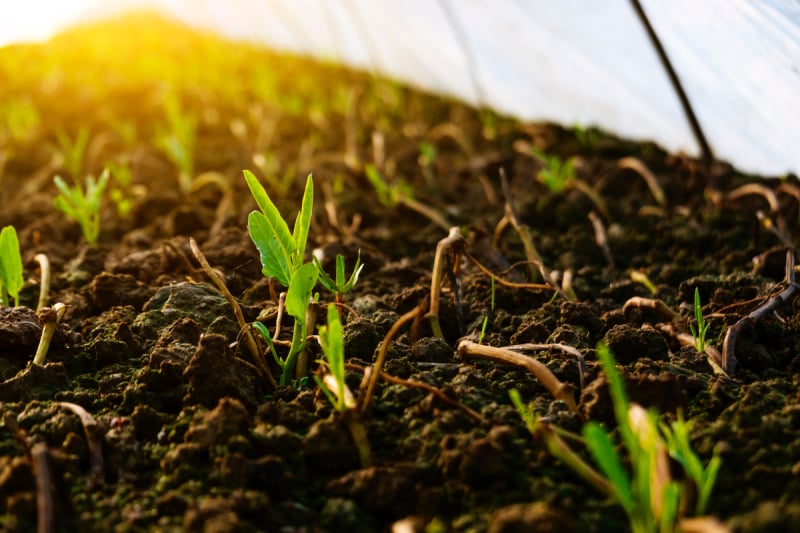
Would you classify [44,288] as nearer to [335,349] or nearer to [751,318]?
[335,349]

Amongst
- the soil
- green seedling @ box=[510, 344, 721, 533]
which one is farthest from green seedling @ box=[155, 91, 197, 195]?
green seedling @ box=[510, 344, 721, 533]

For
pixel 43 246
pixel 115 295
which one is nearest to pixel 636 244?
pixel 115 295

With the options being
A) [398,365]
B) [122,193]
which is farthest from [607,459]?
[122,193]

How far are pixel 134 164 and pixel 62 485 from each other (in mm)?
2444

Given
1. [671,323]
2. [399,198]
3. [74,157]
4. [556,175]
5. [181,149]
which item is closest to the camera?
[671,323]

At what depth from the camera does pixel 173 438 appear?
1.26 meters

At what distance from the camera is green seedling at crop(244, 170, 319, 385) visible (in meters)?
1.36

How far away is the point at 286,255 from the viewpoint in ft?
4.71

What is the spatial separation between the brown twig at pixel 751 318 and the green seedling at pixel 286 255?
735 mm

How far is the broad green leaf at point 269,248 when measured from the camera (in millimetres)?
1417

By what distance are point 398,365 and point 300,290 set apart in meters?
0.22

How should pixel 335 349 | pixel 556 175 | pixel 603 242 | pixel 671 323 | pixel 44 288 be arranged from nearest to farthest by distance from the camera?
pixel 335 349 < pixel 671 323 < pixel 44 288 < pixel 603 242 < pixel 556 175

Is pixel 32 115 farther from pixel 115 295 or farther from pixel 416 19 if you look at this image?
pixel 115 295

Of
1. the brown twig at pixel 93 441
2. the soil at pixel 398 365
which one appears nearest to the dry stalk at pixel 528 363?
the soil at pixel 398 365
